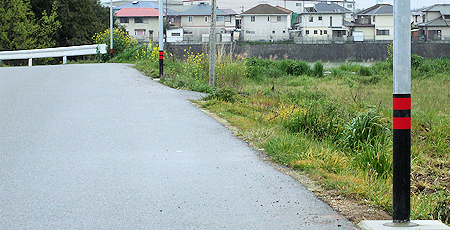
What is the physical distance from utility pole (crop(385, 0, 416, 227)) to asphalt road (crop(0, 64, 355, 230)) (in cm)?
49

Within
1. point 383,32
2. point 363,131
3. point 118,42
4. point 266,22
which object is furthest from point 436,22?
point 363,131

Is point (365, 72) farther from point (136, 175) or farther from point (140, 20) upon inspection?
point (140, 20)

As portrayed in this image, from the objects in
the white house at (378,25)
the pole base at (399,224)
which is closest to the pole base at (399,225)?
the pole base at (399,224)

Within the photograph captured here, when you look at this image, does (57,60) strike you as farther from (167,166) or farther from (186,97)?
(167,166)

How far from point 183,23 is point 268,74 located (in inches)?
2417

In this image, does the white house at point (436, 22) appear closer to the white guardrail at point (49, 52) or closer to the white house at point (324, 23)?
the white house at point (324, 23)

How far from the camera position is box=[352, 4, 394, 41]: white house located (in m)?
78.2

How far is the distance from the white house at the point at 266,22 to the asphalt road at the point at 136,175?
71223 millimetres

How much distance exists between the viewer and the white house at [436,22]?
73812 millimetres

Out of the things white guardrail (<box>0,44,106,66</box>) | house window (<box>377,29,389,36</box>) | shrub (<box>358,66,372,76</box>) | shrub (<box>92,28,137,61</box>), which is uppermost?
house window (<box>377,29,389,36</box>)

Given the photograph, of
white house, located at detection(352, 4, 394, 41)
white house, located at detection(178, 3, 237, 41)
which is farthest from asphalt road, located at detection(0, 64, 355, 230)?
white house, located at detection(178, 3, 237, 41)

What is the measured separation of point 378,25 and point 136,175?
3163 inches

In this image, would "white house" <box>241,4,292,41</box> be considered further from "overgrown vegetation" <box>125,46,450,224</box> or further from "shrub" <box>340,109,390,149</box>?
"shrub" <box>340,109,390,149</box>

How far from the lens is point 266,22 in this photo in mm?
81312
